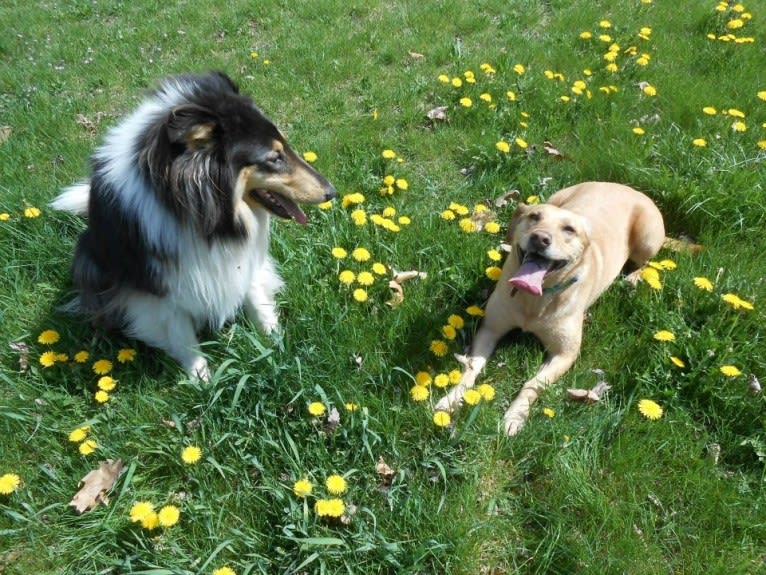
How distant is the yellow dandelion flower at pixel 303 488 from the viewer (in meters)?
2.10

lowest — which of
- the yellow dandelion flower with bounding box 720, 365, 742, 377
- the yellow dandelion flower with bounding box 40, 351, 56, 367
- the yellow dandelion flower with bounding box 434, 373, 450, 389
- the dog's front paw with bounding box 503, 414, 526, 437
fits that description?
the dog's front paw with bounding box 503, 414, 526, 437

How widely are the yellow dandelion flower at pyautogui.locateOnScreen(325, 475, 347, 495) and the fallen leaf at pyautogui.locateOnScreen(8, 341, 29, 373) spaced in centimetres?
184

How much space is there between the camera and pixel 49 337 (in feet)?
9.36

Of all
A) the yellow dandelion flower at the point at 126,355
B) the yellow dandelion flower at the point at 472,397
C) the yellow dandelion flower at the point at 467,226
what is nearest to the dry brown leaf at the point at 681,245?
the yellow dandelion flower at the point at 467,226

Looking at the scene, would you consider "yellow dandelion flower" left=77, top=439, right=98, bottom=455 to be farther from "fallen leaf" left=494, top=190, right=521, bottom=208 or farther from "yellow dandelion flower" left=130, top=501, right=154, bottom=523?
"fallen leaf" left=494, top=190, right=521, bottom=208

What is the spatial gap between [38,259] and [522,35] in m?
5.10

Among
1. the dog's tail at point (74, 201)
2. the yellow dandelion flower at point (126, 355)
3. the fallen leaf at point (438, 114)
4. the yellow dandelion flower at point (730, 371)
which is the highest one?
the dog's tail at point (74, 201)

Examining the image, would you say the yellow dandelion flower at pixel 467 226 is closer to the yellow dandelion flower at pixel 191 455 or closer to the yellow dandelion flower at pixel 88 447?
the yellow dandelion flower at pixel 191 455

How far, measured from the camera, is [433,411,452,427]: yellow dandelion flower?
2320 millimetres

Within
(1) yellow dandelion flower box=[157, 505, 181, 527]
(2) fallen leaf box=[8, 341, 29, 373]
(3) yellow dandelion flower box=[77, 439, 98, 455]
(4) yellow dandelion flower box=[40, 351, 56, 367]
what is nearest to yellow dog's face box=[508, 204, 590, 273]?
(1) yellow dandelion flower box=[157, 505, 181, 527]

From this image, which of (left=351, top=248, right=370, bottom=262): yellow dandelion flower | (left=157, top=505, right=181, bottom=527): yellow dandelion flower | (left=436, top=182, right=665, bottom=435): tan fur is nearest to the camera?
(left=157, top=505, right=181, bottom=527): yellow dandelion flower

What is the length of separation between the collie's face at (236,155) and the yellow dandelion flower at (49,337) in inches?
52.1

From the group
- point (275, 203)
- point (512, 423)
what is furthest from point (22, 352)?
point (512, 423)

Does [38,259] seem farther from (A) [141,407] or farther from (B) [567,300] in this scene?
(B) [567,300]
